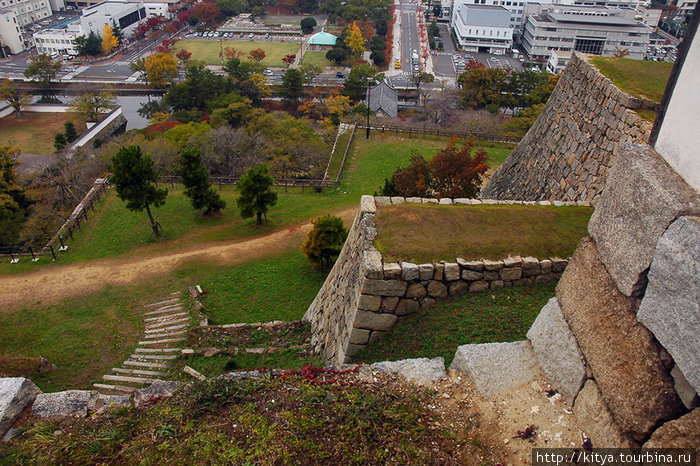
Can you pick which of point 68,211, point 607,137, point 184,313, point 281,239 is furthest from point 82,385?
→ point 68,211

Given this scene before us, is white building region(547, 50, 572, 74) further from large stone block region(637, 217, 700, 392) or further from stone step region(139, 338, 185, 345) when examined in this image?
large stone block region(637, 217, 700, 392)

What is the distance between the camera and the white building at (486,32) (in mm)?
64188

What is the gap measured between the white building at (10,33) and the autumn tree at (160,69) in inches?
1183

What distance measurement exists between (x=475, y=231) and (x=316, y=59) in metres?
58.3

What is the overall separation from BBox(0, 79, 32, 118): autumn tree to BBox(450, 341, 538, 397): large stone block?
55.4 metres

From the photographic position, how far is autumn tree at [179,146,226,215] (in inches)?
678

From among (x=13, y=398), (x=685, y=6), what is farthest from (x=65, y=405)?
(x=685, y=6)

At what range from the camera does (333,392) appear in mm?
5688

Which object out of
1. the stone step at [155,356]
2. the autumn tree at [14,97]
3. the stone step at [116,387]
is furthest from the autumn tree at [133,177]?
the autumn tree at [14,97]

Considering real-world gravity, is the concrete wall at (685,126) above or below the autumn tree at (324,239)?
above

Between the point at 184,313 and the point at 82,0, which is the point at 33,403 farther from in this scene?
the point at 82,0

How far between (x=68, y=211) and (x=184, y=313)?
49.9 ft

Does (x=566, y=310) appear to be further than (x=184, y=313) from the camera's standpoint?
No

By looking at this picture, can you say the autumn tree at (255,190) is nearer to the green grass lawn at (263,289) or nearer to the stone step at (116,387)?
the green grass lawn at (263,289)
